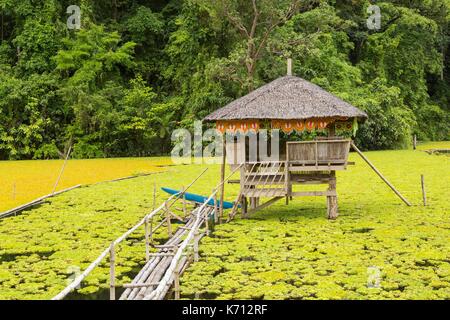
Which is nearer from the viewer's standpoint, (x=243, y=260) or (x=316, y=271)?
(x=316, y=271)

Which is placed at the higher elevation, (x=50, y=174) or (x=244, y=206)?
(x=50, y=174)

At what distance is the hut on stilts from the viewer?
46.9 feet

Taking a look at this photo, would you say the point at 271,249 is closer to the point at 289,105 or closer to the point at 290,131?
the point at 290,131

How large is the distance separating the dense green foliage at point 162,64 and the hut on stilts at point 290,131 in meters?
15.7

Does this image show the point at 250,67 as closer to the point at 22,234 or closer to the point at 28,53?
the point at 28,53

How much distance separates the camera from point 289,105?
576 inches

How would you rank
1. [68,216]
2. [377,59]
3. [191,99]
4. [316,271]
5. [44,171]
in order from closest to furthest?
1. [316,271]
2. [68,216]
3. [44,171]
4. [191,99]
5. [377,59]

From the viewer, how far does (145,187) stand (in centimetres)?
2061

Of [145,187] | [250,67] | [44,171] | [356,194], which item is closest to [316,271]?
[356,194]

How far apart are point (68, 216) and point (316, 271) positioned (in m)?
7.54

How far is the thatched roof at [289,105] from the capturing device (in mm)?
14305

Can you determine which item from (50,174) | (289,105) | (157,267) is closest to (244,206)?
(289,105)

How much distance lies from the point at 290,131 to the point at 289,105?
65 cm

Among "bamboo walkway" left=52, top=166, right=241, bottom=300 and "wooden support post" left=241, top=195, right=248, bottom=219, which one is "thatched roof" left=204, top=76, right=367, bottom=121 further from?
"bamboo walkway" left=52, top=166, right=241, bottom=300
